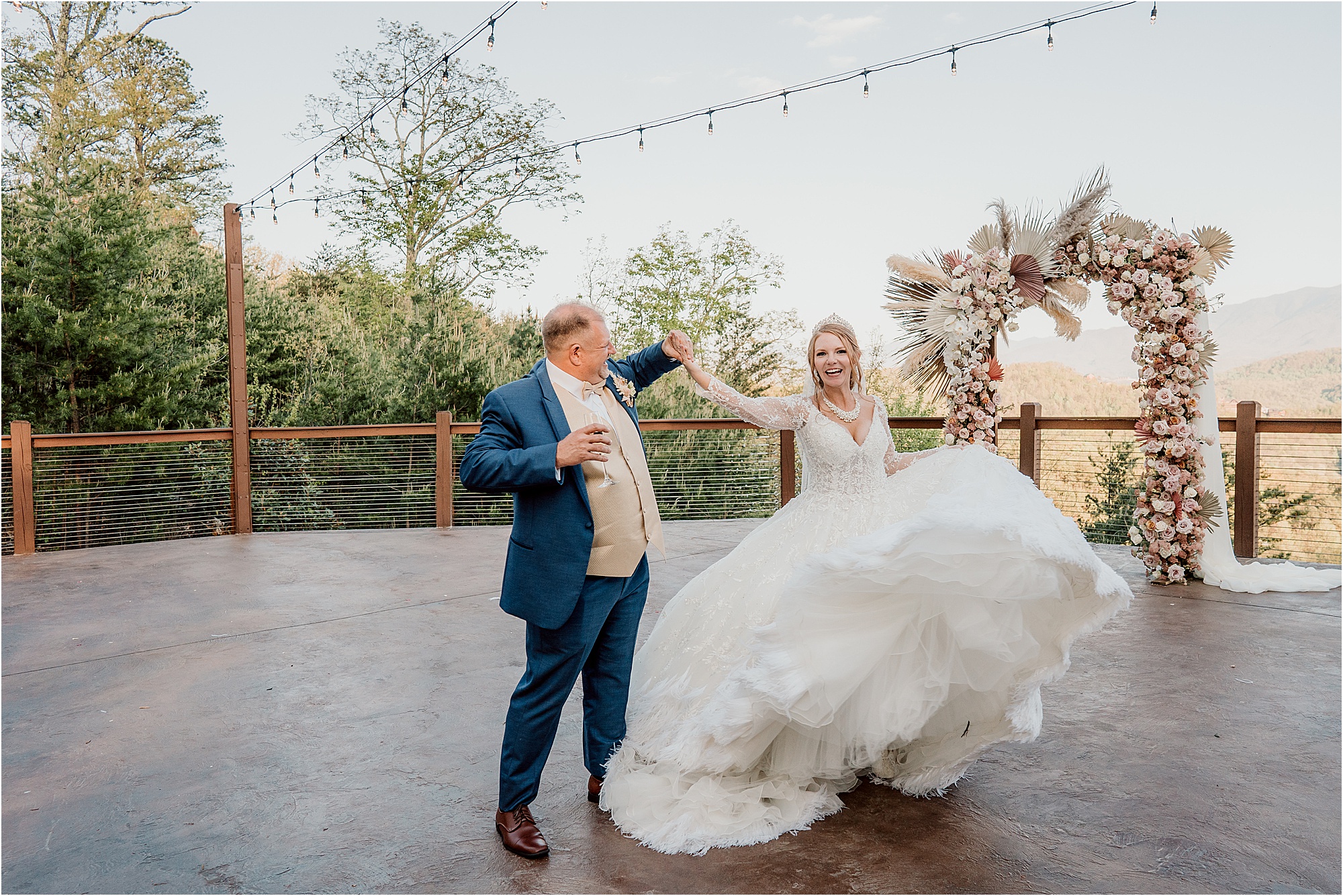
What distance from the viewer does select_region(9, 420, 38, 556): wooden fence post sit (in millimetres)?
7688

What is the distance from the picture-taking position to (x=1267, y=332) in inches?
807

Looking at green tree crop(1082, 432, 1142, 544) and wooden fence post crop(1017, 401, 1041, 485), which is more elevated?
wooden fence post crop(1017, 401, 1041, 485)

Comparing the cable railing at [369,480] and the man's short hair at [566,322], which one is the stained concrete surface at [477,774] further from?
the cable railing at [369,480]

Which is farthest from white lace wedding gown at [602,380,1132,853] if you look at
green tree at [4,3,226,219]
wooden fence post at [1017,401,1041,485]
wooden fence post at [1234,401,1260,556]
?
green tree at [4,3,226,219]

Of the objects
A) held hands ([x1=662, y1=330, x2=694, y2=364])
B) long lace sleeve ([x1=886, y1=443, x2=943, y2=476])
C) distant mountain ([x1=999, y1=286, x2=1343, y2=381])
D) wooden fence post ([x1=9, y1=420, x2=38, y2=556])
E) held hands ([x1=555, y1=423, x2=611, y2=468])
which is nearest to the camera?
held hands ([x1=555, y1=423, x2=611, y2=468])

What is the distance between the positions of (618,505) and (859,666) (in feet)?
2.46

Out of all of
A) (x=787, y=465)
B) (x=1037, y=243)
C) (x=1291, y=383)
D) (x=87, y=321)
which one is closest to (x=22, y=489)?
(x=87, y=321)

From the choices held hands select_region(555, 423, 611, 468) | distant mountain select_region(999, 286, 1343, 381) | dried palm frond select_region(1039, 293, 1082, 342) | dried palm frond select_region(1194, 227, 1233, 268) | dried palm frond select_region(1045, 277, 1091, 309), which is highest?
distant mountain select_region(999, 286, 1343, 381)

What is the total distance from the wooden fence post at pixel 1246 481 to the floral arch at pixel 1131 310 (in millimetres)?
864

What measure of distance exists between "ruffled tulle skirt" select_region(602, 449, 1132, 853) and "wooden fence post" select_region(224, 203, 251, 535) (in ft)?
24.5

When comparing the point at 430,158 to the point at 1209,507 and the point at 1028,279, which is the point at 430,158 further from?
the point at 1209,507

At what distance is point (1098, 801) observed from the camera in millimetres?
2693

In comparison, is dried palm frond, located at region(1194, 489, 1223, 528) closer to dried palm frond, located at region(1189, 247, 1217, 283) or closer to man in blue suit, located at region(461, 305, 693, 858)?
dried palm frond, located at region(1189, 247, 1217, 283)

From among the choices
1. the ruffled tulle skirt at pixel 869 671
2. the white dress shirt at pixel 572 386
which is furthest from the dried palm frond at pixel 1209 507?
the white dress shirt at pixel 572 386
